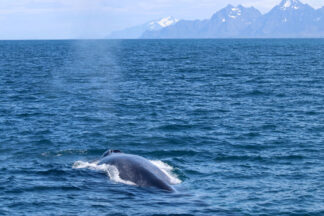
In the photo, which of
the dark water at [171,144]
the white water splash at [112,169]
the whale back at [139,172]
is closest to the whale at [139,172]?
the whale back at [139,172]

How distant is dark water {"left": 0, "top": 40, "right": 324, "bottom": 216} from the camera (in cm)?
2259

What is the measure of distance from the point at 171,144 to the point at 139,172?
10.8m

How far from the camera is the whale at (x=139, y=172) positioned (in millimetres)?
24011

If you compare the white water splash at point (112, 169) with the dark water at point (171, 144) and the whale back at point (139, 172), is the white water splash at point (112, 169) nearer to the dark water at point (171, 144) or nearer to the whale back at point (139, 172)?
the whale back at point (139, 172)

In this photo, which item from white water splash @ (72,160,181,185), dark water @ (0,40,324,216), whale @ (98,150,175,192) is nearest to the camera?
dark water @ (0,40,324,216)

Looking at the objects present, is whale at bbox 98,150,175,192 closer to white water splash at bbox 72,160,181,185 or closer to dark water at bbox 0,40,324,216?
white water splash at bbox 72,160,181,185

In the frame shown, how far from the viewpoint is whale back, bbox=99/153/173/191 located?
948 inches

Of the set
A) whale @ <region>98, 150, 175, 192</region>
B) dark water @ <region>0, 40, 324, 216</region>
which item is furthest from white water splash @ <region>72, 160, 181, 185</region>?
dark water @ <region>0, 40, 324, 216</region>

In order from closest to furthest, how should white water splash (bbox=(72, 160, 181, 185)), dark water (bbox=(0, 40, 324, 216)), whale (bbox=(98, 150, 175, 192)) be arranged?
dark water (bbox=(0, 40, 324, 216)) → whale (bbox=(98, 150, 175, 192)) → white water splash (bbox=(72, 160, 181, 185))

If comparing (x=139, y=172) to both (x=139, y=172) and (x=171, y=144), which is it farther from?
(x=171, y=144)

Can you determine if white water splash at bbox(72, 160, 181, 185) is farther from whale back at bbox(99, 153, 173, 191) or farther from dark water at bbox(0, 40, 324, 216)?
dark water at bbox(0, 40, 324, 216)

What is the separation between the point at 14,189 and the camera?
24453mm

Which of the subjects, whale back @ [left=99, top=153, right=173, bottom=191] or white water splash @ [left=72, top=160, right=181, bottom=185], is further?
white water splash @ [left=72, top=160, right=181, bottom=185]

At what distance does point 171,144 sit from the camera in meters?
35.7
